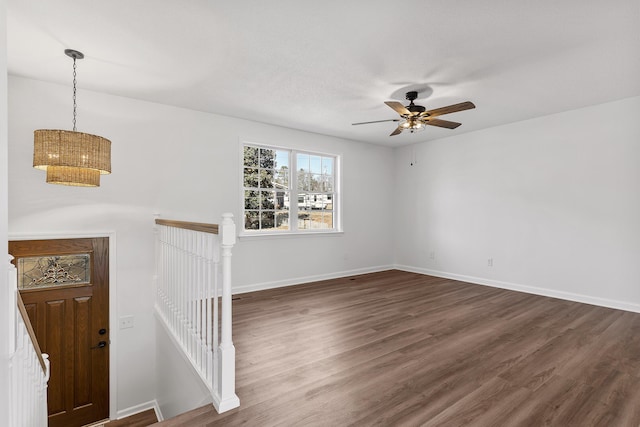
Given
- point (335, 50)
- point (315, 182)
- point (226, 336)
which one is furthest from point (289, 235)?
point (226, 336)

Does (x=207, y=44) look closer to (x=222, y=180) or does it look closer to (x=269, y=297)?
(x=222, y=180)

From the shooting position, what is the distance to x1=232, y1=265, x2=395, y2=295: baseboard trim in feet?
15.5

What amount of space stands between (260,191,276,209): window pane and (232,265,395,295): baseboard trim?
121 centimetres

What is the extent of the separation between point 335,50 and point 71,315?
12.9 ft

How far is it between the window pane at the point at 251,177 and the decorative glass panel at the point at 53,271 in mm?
2215

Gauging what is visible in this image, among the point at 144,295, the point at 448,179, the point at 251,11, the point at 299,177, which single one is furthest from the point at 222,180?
the point at 448,179

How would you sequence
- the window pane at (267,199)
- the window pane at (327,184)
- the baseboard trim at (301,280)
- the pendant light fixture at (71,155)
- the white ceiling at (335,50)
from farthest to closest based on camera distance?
the window pane at (327,184) < the window pane at (267,199) < the baseboard trim at (301,280) < the pendant light fixture at (71,155) < the white ceiling at (335,50)

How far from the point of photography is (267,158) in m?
5.10

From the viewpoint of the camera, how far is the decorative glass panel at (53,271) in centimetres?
330

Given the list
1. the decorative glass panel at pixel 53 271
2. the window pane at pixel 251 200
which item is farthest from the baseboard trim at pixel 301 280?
the decorative glass panel at pixel 53 271

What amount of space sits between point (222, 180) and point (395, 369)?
11.0 feet

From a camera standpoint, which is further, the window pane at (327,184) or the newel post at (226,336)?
the window pane at (327,184)

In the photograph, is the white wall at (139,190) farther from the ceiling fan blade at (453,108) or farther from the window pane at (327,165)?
the ceiling fan blade at (453,108)

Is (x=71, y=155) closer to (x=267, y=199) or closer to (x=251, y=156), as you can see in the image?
(x=251, y=156)
